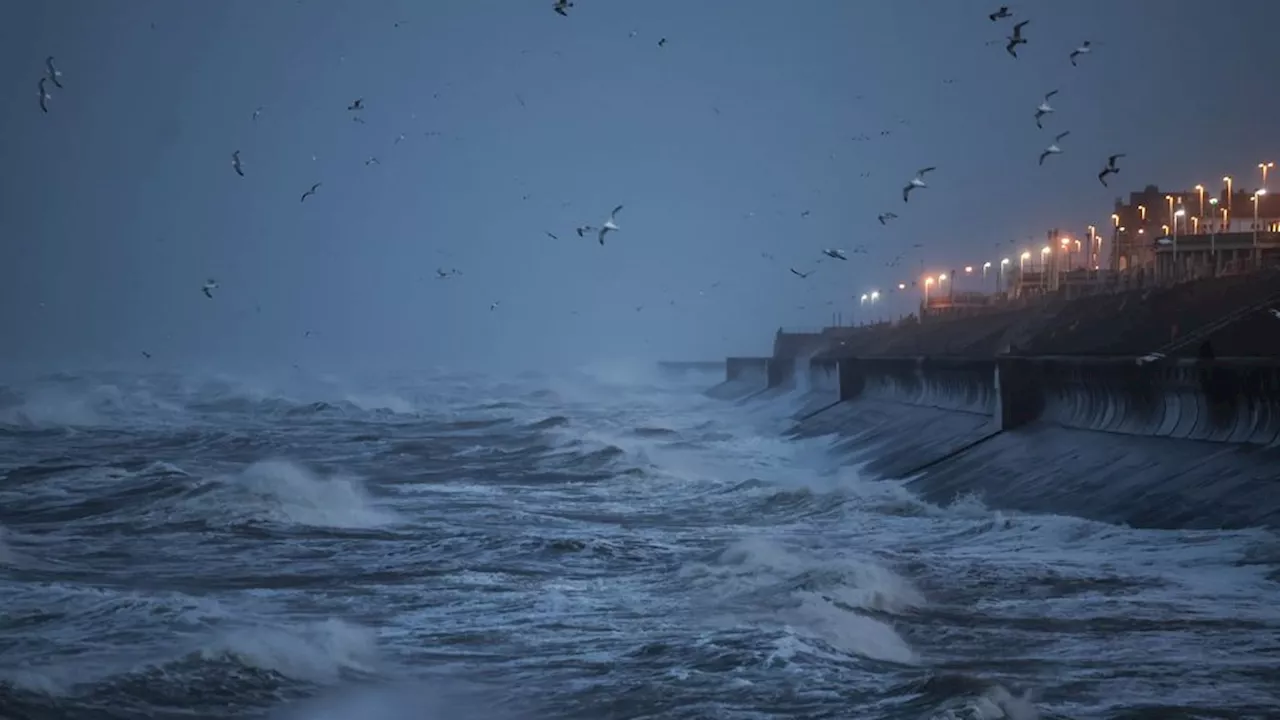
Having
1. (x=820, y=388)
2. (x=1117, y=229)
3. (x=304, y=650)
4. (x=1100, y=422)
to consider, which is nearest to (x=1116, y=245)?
(x=1117, y=229)

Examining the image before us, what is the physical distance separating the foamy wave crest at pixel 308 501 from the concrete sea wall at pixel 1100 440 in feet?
29.0

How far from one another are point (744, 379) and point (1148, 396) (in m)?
68.3

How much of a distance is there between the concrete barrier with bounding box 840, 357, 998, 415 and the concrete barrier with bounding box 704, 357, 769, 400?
28743 mm

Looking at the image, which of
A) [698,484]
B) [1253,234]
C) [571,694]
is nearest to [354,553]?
[571,694]

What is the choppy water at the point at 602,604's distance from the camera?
10.0 meters

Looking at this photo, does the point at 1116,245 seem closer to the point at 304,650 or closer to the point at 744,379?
the point at 744,379

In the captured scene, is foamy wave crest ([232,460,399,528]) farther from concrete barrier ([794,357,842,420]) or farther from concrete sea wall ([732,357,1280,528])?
concrete barrier ([794,357,842,420])

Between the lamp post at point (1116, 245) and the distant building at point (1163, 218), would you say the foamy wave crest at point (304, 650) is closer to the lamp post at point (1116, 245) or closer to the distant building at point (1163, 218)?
the distant building at point (1163, 218)

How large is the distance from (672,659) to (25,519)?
507 inches

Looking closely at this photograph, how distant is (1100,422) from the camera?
80.6 feet

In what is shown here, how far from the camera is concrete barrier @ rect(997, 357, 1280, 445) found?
62.7 ft

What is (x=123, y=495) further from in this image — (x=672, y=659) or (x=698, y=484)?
(x=672, y=659)

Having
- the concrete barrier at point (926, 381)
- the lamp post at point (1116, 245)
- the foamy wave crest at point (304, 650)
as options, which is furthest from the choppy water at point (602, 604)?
the lamp post at point (1116, 245)

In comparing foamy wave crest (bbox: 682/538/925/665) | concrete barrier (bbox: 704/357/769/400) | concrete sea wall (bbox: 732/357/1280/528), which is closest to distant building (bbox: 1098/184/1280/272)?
concrete barrier (bbox: 704/357/769/400)
